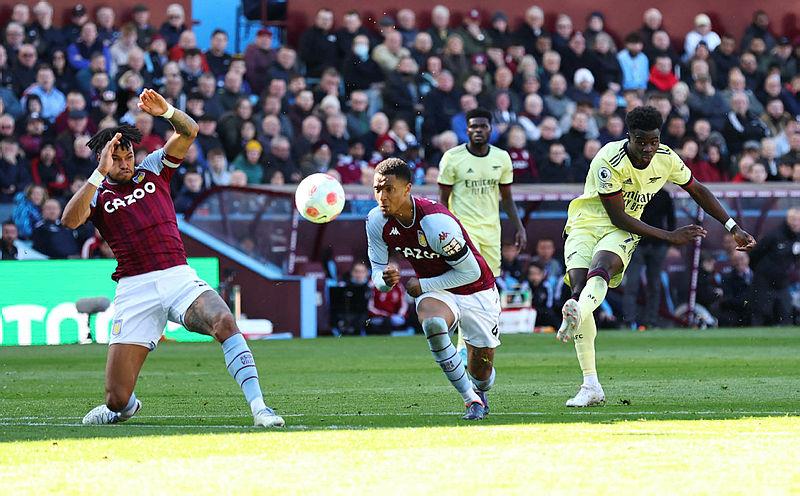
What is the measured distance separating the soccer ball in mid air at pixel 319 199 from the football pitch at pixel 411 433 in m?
1.48

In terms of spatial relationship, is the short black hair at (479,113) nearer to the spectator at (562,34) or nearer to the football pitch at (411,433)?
the football pitch at (411,433)

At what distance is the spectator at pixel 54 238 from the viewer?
21.3 m

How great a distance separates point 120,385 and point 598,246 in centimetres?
386

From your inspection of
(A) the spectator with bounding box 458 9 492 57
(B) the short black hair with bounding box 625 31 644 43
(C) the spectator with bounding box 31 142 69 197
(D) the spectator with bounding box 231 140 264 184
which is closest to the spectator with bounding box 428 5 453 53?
(A) the spectator with bounding box 458 9 492 57

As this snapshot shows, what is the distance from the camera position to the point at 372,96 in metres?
26.0

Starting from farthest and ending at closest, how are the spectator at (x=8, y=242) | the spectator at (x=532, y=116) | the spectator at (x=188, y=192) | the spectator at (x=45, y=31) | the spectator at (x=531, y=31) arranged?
the spectator at (x=531, y=31)
the spectator at (x=532, y=116)
the spectator at (x=45, y=31)
the spectator at (x=188, y=192)
the spectator at (x=8, y=242)

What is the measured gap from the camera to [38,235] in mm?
21469

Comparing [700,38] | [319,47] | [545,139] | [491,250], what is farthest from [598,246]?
[700,38]

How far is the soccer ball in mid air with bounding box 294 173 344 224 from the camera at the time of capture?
522 inches

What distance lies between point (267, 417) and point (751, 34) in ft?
76.7

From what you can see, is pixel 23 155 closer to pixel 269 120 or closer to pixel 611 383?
pixel 269 120

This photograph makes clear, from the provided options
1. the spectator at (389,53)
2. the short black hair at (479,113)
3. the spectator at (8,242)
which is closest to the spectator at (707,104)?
the spectator at (389,53)

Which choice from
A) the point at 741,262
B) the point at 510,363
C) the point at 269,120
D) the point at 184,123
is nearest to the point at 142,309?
the point at 184,123

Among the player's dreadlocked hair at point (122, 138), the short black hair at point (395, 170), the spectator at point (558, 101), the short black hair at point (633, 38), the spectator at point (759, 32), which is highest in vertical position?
the spectator at point (759, 32)
